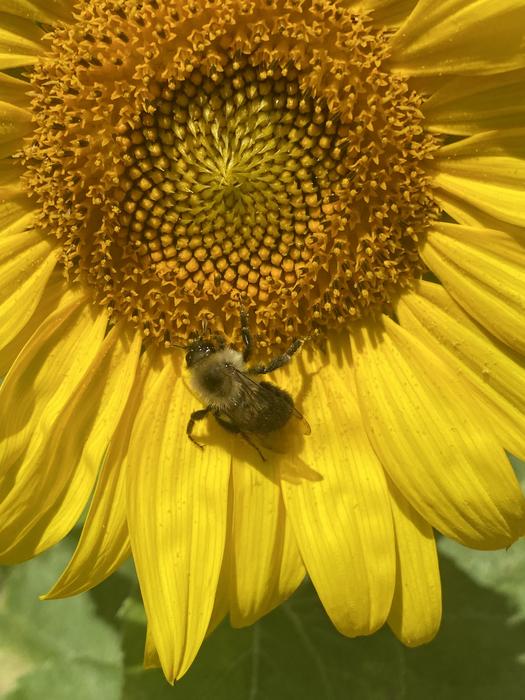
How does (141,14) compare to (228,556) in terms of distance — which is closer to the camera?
(141,14)

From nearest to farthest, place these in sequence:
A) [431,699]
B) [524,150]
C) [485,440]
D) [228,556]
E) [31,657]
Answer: [524,150] → [485,440] → [228,556] → [431,699] → [31,657]

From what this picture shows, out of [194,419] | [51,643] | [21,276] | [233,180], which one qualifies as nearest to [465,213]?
[233,180]

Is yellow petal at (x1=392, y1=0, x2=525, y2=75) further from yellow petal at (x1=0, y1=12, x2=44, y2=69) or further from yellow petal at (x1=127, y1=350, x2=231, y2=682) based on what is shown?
yellow petal at (x1=127, y1=350, x2=231, y2=682)

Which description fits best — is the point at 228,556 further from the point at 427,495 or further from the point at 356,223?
the point at 356,223

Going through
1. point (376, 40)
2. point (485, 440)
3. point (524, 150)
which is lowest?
point (485, 440)

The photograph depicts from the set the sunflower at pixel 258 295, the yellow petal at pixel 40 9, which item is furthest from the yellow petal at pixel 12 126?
the yellow petal at pixel 40 9

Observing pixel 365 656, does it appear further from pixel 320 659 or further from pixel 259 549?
pixel 259 549

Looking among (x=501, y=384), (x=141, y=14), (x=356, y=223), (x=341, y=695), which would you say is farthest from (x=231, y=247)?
Result: (x=341, y=695)
